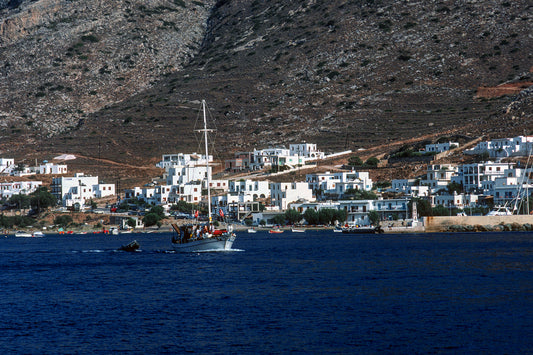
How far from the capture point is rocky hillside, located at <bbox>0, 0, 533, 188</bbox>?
12769 centimetres

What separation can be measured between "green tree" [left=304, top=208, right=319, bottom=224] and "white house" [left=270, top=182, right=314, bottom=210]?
584 cm

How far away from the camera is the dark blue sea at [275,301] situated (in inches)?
1021


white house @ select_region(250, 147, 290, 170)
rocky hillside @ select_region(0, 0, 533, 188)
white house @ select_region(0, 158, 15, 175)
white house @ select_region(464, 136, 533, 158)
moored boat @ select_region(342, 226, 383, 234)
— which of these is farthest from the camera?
rocky hillside @ select_region(0, 0, 533, 188)

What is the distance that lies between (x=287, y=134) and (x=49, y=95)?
5464 cm

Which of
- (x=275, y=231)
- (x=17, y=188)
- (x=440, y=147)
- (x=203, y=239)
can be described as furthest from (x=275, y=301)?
(x=17, y=188)

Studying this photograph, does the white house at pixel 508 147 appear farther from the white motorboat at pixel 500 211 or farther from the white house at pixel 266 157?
the white house at pixel 266 157

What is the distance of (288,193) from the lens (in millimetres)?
99188

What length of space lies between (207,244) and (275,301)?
24.2m

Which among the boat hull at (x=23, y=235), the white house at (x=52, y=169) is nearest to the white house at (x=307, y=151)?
the white house at (x=52, y=169)

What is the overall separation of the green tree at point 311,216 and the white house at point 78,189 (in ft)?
104

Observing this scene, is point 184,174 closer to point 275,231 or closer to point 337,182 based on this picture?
point 337,182

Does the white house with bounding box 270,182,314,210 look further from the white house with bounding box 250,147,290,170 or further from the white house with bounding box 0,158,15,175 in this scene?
the white house with bounding box 0,158,15,175

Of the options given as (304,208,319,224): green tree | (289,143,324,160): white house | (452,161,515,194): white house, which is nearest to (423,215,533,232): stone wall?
(452,161,515,194): white house

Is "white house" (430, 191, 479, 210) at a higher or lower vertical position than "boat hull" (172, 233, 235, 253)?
higher
